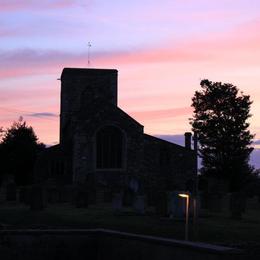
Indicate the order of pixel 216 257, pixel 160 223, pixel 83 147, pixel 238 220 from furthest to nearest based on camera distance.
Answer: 1. pixel 83 147
2. pixel 238 220
3. pixel 160 223
4. pixel 216 257

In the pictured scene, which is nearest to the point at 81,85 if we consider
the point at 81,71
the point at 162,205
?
the point at 81,71

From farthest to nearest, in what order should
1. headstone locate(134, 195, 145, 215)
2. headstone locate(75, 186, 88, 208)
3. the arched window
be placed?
the arched window, headstone locate(75, 186, 88, 208), headstone locate(134, 195, 145, 215)

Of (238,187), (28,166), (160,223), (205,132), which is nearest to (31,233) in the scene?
(160,223)

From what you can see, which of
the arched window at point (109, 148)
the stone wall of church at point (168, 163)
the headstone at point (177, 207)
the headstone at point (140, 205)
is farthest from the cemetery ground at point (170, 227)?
the stone wall of church at point (168, 163)

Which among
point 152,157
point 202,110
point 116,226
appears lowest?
point 116,226

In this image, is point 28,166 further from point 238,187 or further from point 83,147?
point 238,187

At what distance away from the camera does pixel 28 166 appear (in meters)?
74.1

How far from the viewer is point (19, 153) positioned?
73.6 meters

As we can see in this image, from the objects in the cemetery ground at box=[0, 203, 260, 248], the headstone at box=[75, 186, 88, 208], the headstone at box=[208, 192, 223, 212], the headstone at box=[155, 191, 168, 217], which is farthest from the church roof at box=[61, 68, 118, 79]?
the headstone at box=[155, 191, 168, 217]

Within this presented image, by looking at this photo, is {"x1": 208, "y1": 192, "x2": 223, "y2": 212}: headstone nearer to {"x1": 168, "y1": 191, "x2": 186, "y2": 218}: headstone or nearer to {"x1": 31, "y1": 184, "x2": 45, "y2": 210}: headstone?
{"x1": 168, "y1": 191, "x2": 186, "y2": 218}: headstone

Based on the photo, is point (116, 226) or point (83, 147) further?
point (83, 147)

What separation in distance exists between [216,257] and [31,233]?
4684 millimetres

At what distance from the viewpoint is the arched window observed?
2282 inches

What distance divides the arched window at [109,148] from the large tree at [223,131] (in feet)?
37.6
